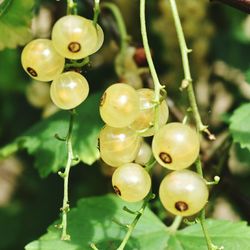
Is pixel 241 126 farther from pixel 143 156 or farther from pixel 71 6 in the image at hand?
pixel 71 6

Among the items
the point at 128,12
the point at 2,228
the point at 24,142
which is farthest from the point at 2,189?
the point at 24,142

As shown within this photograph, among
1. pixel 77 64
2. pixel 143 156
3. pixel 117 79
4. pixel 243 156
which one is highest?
pixel 77 64

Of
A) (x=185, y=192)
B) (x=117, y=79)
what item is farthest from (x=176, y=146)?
(x=117, y=79)

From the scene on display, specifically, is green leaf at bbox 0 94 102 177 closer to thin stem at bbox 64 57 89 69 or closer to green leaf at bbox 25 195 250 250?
green leaf at bbox 25 195 250 250

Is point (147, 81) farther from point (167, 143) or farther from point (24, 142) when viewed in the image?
point (167, 143)

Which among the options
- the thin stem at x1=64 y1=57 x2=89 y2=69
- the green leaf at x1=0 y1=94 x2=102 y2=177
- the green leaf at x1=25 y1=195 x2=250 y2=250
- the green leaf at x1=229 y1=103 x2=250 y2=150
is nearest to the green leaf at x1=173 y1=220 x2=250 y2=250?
the green leaf at x1=25 y1=195 x2=250 y2=250
